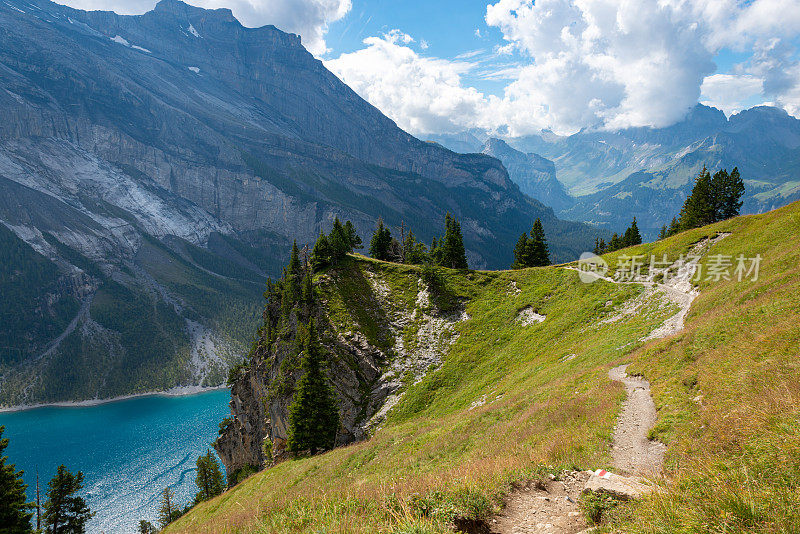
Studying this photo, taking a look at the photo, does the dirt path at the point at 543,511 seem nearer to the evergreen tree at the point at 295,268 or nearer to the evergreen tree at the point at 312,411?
the evergreen tree at the point at 312,411

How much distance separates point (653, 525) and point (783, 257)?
121 ft

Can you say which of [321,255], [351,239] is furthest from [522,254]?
[321,255]

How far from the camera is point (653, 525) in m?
4.81

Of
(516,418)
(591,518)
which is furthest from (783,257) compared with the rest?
(591,518)

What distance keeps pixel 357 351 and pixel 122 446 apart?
13935cm

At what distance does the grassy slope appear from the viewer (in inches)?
224

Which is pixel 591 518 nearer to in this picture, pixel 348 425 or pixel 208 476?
pixel 348 425

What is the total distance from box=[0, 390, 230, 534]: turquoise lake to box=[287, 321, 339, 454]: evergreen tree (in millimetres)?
85224

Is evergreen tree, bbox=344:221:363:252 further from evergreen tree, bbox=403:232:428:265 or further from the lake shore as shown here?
the lake shore

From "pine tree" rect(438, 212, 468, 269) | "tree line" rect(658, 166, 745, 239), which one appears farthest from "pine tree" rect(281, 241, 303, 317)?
"tree line" rect(658, 166, 745, 239)

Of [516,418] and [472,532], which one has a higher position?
[472,532]

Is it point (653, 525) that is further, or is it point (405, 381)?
point (405, 381)

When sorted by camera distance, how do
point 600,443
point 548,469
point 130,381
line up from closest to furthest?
1. point 548,469
2. point 600,443
3. point 130,381

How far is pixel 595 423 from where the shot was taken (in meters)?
14.5
